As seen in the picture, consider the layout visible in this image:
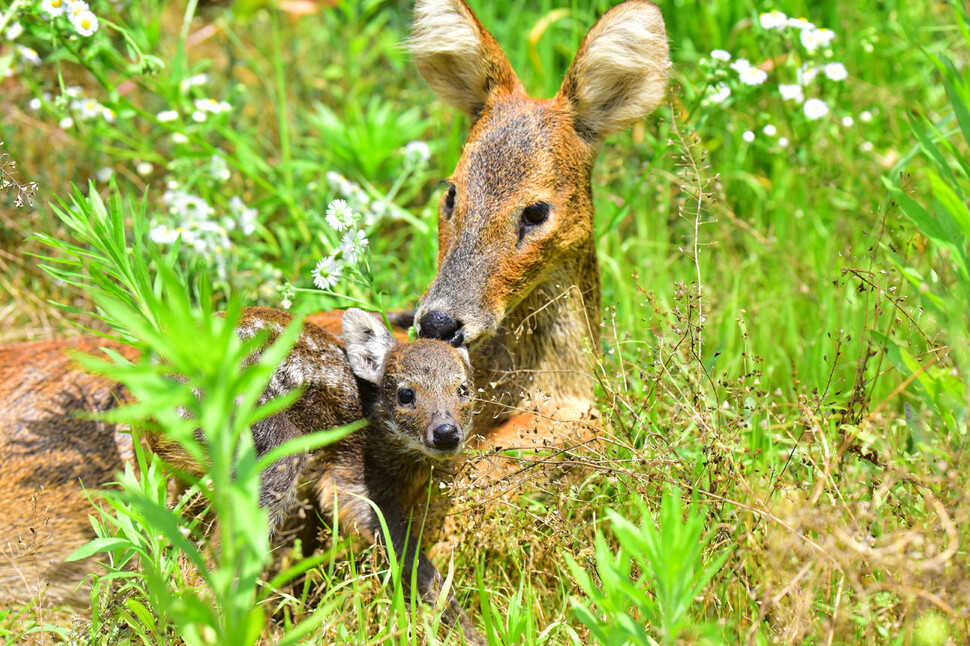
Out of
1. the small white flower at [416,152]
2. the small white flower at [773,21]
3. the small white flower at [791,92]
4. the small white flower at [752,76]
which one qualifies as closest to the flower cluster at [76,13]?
the small white flower at [416,152]

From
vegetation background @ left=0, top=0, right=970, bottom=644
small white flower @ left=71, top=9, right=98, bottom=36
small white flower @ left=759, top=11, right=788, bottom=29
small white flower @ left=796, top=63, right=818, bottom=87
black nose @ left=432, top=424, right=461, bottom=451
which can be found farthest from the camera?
small white flower @ left=796, top=63, right=818, bottom=87

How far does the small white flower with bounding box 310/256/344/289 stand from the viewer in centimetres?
405

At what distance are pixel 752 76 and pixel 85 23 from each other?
12.2 feet

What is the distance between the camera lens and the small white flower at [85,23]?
465 centimetres

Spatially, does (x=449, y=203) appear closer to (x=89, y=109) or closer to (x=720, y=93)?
(x=720, y=93)

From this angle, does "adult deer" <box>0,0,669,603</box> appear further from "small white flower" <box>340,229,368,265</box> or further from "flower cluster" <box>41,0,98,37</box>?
"flower cluster" <box>41,0,98,37</box>

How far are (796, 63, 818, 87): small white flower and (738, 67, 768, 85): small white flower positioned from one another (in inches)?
19.5

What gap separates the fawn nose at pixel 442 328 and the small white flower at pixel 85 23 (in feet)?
7.99

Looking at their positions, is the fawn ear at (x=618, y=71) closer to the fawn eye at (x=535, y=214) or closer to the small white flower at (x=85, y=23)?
the fawn eye at (x=535, y=214)

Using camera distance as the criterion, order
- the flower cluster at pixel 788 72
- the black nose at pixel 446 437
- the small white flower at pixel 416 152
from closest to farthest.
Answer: the black nose at pixel 446 437
the flower cluster at pixel 788 72
the small white flower at pixel 416 152

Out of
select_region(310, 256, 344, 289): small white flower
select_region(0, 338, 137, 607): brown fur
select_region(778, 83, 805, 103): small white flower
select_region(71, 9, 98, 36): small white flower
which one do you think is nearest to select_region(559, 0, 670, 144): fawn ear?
select_region(778, 83, 805, 103): small white flower

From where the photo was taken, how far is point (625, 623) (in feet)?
8.03

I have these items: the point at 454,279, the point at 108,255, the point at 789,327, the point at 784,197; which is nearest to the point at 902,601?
the point at 454,279


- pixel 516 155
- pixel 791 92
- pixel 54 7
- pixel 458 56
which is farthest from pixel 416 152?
pixel 791 92
